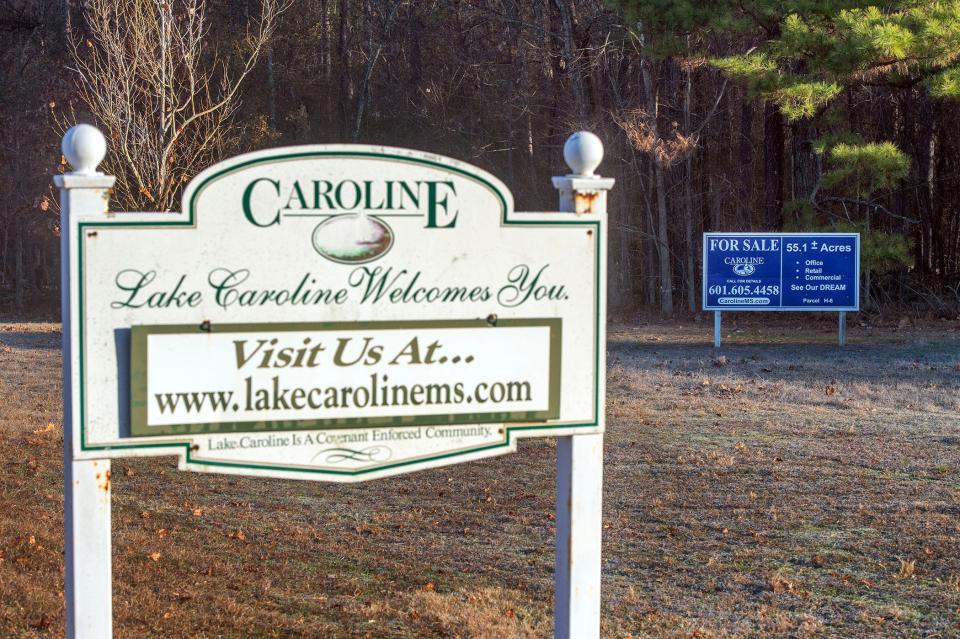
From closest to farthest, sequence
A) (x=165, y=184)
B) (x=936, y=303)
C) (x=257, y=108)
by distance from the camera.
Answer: (x=165, y=184) < (x=936, y=303) < (x=257, y=108)

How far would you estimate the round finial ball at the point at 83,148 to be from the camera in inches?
136

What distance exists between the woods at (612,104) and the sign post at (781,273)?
7.59 feet

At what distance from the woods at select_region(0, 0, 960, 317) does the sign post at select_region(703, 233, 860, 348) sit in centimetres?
231

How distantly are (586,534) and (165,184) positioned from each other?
41.4 ft

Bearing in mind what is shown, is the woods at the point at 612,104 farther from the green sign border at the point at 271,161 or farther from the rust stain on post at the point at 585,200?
the rust stain on post at the point at 585,200

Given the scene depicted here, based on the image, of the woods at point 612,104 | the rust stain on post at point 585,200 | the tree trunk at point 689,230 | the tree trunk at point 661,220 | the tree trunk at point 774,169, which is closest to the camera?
the rust stain on post at point 585,200

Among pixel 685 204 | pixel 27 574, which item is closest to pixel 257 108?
pixel 685 204

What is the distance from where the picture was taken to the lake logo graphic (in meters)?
3.60

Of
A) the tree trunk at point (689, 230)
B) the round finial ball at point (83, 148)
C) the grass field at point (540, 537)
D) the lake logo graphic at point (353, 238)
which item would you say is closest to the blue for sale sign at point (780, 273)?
the grass field at point (540, 537)

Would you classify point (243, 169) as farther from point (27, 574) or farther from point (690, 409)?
point (690, 409)

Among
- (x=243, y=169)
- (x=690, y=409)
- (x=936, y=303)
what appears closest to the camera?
(x=243, y=169)

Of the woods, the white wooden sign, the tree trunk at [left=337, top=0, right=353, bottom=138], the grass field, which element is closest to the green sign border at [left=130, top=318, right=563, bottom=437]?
the white wooden sign

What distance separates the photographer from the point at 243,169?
3.55 meters

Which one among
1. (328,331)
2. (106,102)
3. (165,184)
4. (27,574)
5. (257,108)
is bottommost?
(27,574)
